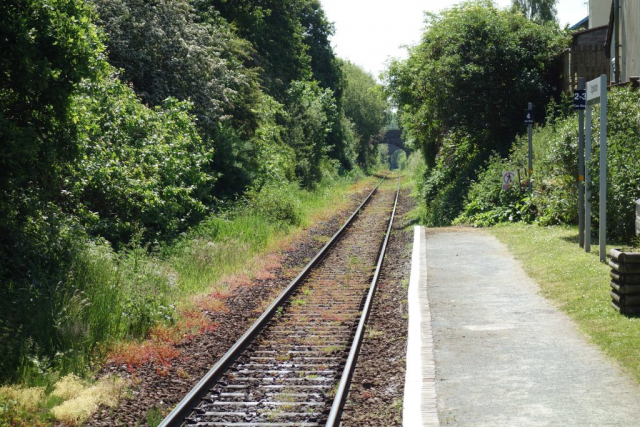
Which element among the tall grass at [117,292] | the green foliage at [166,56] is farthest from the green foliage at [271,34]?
the tall grass at [117,292]

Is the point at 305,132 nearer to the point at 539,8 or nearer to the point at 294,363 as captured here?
the point at 539,8

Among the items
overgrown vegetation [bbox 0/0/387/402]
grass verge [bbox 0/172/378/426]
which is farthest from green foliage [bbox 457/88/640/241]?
grass verge [bbox 0/172/378/426]

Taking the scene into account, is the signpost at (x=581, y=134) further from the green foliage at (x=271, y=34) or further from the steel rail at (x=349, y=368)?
the green foliage at (x=271, y=34)

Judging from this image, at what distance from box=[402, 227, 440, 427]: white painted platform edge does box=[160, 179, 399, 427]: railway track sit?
73 cm

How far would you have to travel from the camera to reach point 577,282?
11.6 metres

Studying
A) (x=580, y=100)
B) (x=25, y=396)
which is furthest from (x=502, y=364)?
(x=580, y=100)

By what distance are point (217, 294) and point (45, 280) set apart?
355 cm

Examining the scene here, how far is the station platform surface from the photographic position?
6242 mm

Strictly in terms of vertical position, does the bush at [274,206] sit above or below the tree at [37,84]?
below

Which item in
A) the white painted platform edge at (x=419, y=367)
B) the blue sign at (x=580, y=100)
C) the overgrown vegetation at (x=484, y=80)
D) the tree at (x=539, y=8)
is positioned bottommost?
the white painted platform edge at (x=419, y=367)

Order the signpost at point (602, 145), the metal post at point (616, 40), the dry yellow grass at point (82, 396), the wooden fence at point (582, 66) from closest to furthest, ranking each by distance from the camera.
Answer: the dry yellow grass at point (82, 396)
the signpost at point (602, 145)
the wooden fence at point (582, 66)
the metal post at point (616, 40)

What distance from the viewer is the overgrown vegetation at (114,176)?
386 inches

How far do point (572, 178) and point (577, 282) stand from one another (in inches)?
228

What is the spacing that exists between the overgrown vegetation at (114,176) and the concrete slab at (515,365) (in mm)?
4400
